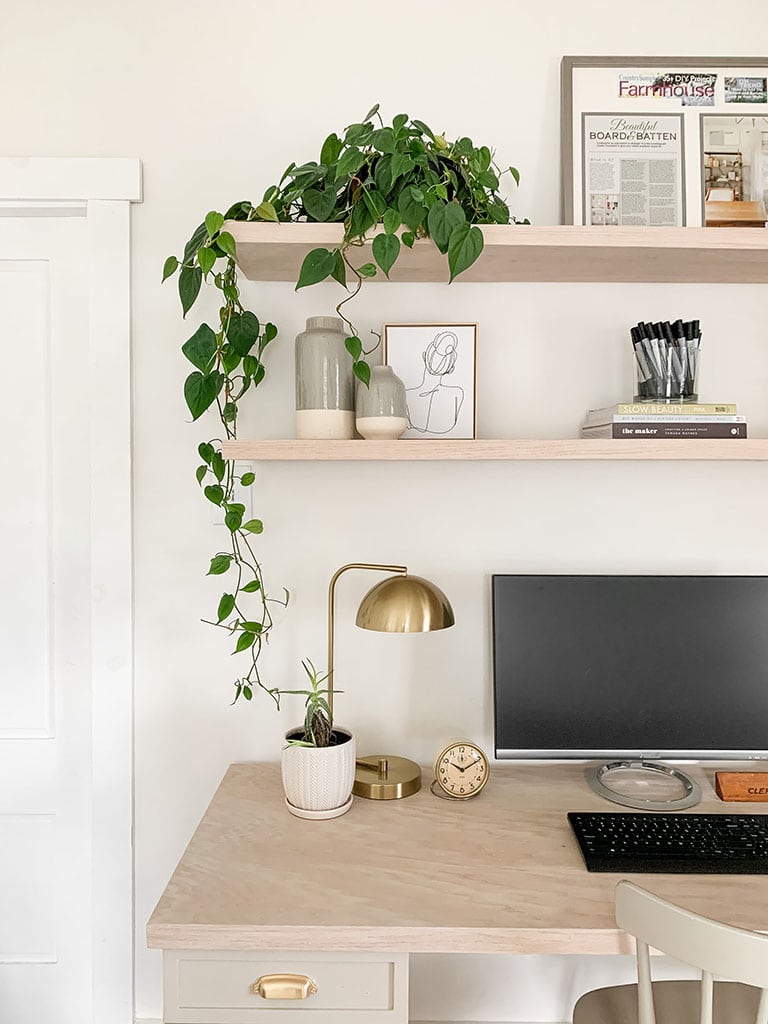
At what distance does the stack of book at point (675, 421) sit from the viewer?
164cm

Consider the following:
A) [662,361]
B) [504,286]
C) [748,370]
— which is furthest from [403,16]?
[748,370]

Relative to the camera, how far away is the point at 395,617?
163cm

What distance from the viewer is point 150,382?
189 centimetres

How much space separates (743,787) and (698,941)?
0.66 m

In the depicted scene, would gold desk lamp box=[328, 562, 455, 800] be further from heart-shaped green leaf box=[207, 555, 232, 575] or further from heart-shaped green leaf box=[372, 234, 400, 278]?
heart-shaped green leaf box=[372, 234, 400, 278]

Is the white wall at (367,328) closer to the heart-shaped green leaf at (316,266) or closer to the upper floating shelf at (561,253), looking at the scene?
the upper floating shelf at (561,253)

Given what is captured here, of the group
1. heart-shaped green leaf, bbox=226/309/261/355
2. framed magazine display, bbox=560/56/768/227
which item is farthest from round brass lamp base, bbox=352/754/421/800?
framed magazine display, bbox=560/56/768/227

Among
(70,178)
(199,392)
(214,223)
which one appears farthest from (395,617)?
(70,178)

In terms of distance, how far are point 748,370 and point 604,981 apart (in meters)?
A: 1.40

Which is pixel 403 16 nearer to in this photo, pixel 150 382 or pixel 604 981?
pixel 150 382

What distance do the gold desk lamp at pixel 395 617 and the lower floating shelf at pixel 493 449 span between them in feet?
0.81

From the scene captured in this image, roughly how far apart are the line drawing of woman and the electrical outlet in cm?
39

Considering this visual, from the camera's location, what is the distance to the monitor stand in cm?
164

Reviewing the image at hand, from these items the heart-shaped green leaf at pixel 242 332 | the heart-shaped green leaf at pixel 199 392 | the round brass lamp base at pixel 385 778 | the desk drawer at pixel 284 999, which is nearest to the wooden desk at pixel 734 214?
the heart-shaped green leaf at pixel 242 332
